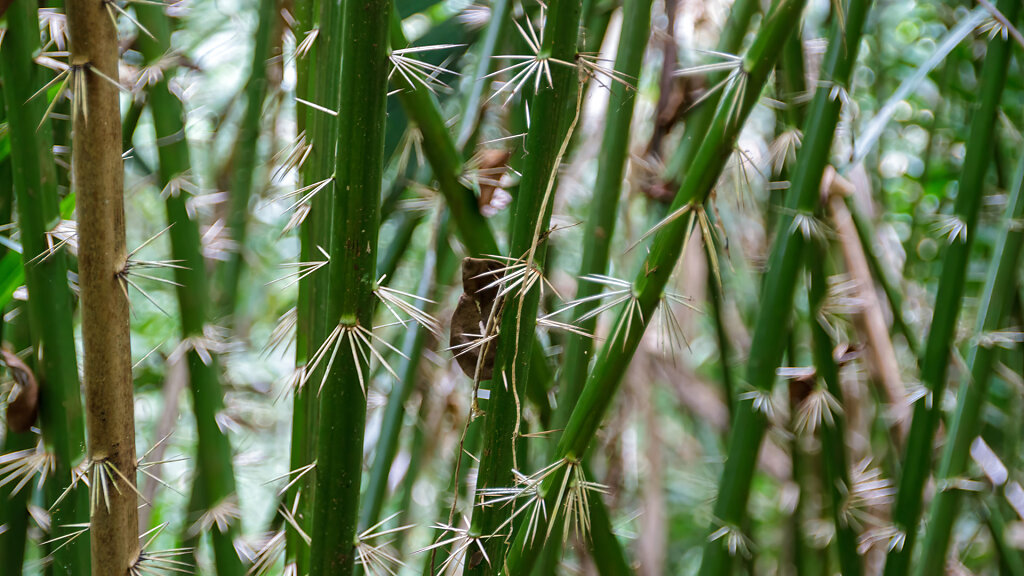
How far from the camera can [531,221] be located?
1.57ft

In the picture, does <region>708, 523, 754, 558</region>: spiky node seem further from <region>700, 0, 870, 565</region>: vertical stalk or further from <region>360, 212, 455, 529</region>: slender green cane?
<region>360, 212, 455, 529</region>: slender green cane

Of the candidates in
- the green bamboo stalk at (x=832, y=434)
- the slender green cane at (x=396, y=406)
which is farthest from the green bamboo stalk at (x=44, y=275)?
the green bamboo stalk at (x=832, y=434)

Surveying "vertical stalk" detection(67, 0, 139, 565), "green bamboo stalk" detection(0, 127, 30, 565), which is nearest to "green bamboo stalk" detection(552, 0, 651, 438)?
"vertical stalk" detection(67, 0, 139, 565)

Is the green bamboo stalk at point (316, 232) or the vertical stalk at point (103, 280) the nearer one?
the vertical stalk at point (103, 280)

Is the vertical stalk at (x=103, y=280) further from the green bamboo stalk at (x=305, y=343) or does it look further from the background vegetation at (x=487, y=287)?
the green bamboo stalk at (x=305, y=343)

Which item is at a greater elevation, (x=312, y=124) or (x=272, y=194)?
(x=312, y=124)

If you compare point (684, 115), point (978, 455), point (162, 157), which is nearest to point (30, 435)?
point (162, 157)

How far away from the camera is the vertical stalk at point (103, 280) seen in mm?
366

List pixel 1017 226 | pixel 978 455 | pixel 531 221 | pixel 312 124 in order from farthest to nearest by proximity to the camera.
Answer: pixel 978 455 < pixel 1017 226 < pixel 312 124 < pixel 531 221

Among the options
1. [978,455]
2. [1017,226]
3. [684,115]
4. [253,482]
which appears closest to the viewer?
[1017,226]

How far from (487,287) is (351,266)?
81 mm

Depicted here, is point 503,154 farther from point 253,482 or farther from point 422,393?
point 253,482

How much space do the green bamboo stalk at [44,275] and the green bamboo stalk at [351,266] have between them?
0.75 feet

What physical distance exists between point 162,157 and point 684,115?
24.8 inches
